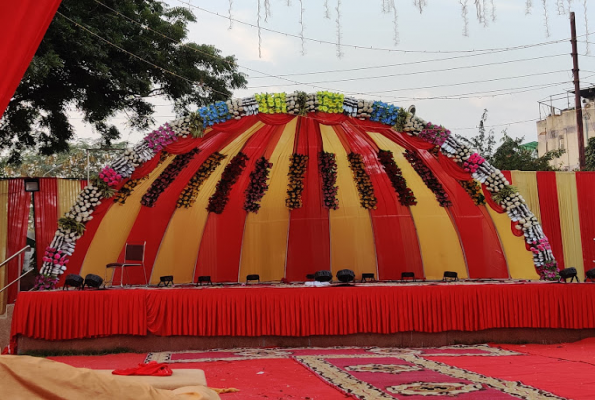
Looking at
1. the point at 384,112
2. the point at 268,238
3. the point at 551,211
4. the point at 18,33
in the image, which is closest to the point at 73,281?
the point at 384,112

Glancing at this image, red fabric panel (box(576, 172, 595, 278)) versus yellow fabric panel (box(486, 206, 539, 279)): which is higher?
red fabric panel (box(576, 172, 595, 278))

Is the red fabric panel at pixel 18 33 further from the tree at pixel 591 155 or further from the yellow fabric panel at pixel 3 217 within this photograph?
the tree at pixel 591 155

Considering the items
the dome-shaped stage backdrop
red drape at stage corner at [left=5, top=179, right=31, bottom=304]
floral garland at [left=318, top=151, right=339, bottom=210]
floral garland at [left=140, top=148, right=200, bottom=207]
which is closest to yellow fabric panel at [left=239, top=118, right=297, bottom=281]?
the dome-shaped stage backdrop

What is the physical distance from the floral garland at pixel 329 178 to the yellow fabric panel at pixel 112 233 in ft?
10.4

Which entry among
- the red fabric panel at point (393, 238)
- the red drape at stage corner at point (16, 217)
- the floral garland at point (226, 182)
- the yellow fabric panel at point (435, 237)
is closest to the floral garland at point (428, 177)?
the yellow fabric panel at point (435, 237)

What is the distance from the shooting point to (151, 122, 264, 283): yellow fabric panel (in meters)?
12.7

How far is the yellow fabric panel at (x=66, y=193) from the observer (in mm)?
11336

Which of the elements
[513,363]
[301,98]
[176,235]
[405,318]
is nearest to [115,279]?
[176,235]

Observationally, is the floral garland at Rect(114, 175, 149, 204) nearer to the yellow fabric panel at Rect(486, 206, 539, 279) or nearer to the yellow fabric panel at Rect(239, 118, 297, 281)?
the yellow fabric panel at Rect(239, 118, 297, 281)

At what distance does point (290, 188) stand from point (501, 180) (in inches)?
185

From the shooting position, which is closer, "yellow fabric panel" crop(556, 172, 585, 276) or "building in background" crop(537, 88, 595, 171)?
"yellow fabric panel" crop(556, 172, 585, 276)

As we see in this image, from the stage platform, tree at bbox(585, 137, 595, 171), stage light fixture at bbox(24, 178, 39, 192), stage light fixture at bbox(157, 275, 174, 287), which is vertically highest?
tree at bbox(585, 137, 595, 171)

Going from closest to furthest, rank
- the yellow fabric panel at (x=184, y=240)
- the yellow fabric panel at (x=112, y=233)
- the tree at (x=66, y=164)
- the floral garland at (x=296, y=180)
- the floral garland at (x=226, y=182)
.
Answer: the yellow fabric panel at (x=112, y=233)
the floral garland at (x=226, y=182)
the floral garland at (x=296, y=180)
the yellow fabric panel at (x=184, y=240)
the tree at (x=66, y=164)

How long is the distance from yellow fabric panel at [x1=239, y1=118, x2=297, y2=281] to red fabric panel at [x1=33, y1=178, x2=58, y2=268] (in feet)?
12.2
